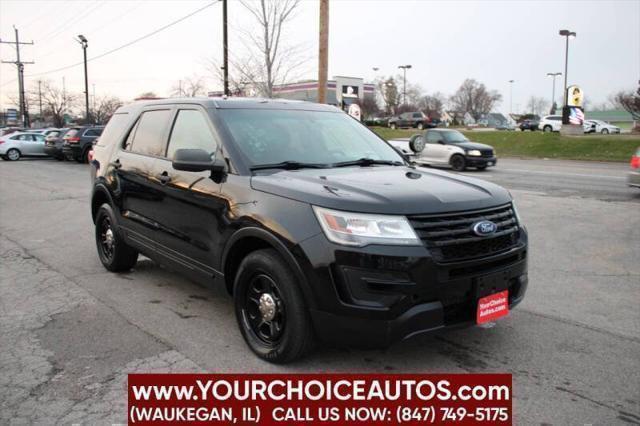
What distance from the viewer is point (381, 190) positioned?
11.6 feet

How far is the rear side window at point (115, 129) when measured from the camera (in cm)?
593

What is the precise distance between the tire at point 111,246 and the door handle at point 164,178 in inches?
49.2

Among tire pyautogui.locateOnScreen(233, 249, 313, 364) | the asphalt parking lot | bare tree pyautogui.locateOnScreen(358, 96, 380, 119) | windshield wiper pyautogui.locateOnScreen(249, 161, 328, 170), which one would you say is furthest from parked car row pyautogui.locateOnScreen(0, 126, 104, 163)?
bare tree pyautogui.locateOnScreen(358, 96, 380, 119)

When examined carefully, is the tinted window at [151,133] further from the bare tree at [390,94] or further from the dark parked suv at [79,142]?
the bare tree at [390,94]

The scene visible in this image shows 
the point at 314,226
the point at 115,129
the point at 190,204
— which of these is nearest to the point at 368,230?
the point at 314,226

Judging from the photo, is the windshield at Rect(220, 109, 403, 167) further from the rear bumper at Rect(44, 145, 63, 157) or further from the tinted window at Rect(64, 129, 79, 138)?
→ the rear bumper at Rect(44, 145, 63, 157)

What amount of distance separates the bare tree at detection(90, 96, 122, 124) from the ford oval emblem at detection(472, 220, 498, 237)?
6900 centimetres

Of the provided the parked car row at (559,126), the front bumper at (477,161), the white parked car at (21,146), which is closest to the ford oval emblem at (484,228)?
the front bumper at (477,161)

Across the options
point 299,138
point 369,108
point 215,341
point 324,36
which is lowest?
point 215,341

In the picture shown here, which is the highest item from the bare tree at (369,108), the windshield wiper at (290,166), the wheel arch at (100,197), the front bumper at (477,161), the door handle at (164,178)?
the bare tree at (369,108)

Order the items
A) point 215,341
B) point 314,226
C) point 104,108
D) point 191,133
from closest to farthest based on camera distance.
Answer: point 314,226
point 215,341
point 191,133
point 104,108

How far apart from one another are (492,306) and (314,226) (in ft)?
4.16

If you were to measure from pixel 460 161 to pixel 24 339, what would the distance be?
17.9m

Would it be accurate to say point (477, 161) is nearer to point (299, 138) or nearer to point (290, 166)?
point (299, 138)
